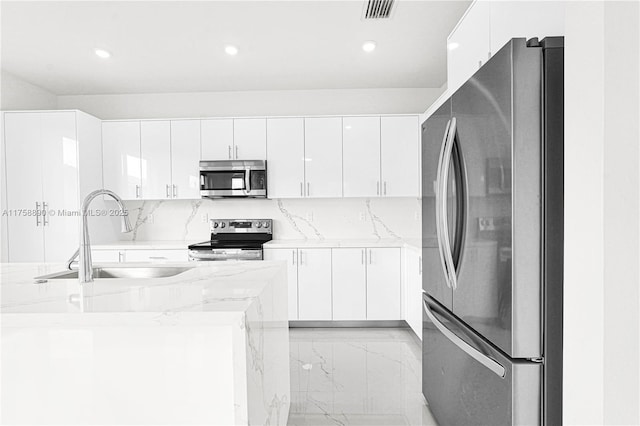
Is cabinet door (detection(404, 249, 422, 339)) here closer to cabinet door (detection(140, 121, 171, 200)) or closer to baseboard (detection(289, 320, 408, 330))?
baseboard (detection(289, 320, 408, 330))

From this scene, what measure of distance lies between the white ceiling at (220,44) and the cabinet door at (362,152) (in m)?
0.46

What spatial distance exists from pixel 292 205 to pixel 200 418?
11.2 ft

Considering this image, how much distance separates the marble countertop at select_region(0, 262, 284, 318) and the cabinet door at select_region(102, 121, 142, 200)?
8.54 feet

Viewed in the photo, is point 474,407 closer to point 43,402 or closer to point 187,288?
point 187,288

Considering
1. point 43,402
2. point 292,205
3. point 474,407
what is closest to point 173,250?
point 292,205

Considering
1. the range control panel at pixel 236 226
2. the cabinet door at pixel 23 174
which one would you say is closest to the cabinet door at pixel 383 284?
the range control panel at pixel 236 226

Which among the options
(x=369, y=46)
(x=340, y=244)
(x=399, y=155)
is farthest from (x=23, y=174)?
(x=399, y=155)

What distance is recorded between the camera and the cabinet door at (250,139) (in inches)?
174

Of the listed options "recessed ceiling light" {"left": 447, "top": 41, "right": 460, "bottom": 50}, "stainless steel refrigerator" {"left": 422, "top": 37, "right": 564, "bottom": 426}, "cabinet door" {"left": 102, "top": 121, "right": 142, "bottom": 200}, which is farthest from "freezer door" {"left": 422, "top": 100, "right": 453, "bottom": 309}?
"cabinet door" {"left": 102, "top": 121, "right": 142, "bottom": 200}

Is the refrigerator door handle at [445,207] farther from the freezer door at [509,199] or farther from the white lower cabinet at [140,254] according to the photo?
the white lower cabinet at [140,254]

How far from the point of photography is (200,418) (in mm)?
1417

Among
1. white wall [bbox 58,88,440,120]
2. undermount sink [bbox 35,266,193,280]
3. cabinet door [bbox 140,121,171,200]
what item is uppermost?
white wall [bbox 58,88,440,120]

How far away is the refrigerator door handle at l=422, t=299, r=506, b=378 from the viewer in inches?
56.1
